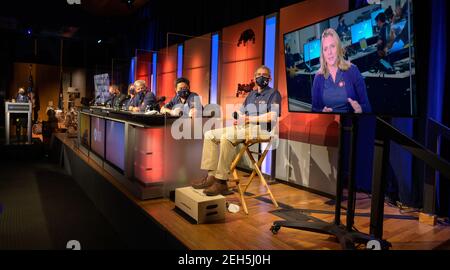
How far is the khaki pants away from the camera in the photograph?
3121mm

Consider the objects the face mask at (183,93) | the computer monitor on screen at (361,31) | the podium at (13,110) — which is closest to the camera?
the computer monitor on screen at (361,31)

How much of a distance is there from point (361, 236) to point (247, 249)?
0.77 meters

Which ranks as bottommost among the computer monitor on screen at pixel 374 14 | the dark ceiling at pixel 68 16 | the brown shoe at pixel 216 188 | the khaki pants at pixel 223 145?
the brown shoe at pixel 216 188

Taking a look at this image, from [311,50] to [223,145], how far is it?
3.80ft

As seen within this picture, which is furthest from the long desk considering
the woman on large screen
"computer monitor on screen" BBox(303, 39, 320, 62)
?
the woman on large screen

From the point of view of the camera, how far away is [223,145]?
3.14m

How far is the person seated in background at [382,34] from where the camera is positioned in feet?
6.55

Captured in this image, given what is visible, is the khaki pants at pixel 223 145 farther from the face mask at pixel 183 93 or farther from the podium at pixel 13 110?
the podium at pixel 13 110

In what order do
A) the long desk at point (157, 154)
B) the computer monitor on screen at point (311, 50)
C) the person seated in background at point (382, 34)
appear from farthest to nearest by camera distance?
the long desk at point (157, 154) < the computer monitor on screen at point (311, 50) < the person seated in background at point (382, 34)

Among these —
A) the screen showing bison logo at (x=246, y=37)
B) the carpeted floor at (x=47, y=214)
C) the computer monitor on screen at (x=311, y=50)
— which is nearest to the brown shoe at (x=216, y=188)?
the carpeted floor at (x=47, y=214)

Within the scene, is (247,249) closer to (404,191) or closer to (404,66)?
(404,66)

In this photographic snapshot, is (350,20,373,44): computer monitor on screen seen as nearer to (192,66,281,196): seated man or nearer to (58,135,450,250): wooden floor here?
(192,66,281,196): seated man

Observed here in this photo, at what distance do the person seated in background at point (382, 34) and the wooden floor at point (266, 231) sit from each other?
1359 mm

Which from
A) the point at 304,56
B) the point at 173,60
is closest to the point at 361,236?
the point at 304,56
